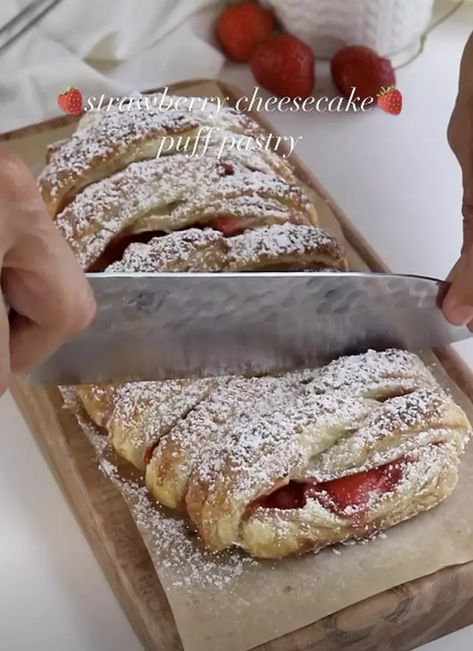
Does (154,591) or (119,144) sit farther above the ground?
(119,144)

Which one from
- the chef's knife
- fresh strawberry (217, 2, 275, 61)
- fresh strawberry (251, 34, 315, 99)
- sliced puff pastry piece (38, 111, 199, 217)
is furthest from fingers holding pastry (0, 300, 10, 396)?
fresh strawberry (217, 2, 275, 61)

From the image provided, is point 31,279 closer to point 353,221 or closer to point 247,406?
point 247,406

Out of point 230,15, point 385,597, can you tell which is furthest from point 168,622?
point 230,15

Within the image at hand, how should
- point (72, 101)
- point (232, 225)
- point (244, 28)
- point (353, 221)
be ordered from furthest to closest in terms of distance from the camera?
point (244, 28)
point (72, 101)
point (353, 221)
point (232, 225)

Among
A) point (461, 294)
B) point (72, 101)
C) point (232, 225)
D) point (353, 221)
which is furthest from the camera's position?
point (72, 101)

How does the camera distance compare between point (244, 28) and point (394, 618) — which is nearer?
point (394, 618)

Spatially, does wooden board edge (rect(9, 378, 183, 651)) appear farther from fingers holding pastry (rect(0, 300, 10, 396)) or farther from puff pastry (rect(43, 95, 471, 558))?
fingers holding pastry (rect(0, 300, 10, 396))

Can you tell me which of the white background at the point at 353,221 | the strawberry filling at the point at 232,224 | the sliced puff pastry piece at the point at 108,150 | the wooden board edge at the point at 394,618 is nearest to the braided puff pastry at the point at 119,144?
the sliced puff pastry piece at the point at 108,150

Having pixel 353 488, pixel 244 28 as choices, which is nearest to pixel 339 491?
pixel 353 488
